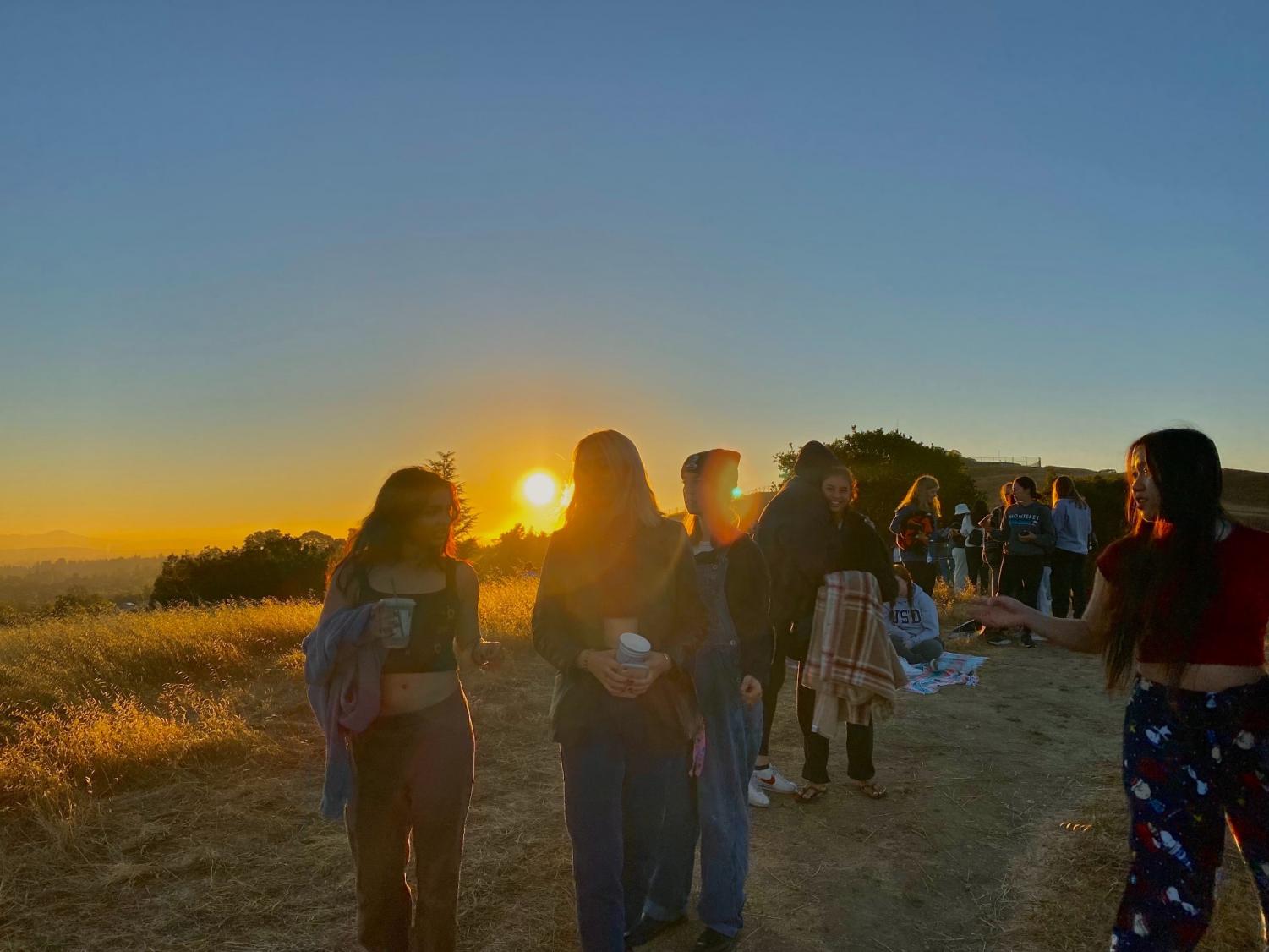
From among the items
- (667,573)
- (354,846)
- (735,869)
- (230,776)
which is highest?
(667,573)

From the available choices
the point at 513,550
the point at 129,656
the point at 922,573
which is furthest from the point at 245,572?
the point at 922,573

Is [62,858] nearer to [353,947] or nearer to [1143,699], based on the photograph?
[353,947]

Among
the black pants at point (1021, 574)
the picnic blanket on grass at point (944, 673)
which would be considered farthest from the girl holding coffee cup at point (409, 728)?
the black pants at point (1021, 574)

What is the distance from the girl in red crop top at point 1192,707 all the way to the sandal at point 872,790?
256 cm

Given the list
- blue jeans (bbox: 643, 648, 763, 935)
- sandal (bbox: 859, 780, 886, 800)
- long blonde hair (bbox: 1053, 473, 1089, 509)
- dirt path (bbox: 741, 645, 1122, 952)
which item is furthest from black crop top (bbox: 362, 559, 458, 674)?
long blonde hair (bbox: 1053, 473, 1089, 509)

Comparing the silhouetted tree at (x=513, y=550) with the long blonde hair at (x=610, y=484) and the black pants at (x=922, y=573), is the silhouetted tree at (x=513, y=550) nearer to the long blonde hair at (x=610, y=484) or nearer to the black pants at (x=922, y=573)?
the black pants at (x=922, y=573)

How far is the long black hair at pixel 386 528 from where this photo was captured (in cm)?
276

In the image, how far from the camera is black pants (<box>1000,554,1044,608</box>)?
9.20 metres

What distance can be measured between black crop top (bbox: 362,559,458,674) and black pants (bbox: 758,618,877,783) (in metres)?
2.36

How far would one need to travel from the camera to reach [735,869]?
10.6 ft

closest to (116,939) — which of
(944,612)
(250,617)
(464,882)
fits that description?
(464,882)

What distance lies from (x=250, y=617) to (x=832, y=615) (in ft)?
31.0

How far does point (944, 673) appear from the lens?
803 centimetres

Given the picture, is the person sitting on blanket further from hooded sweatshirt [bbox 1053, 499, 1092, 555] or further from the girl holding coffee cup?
the girl holding coffee cup
